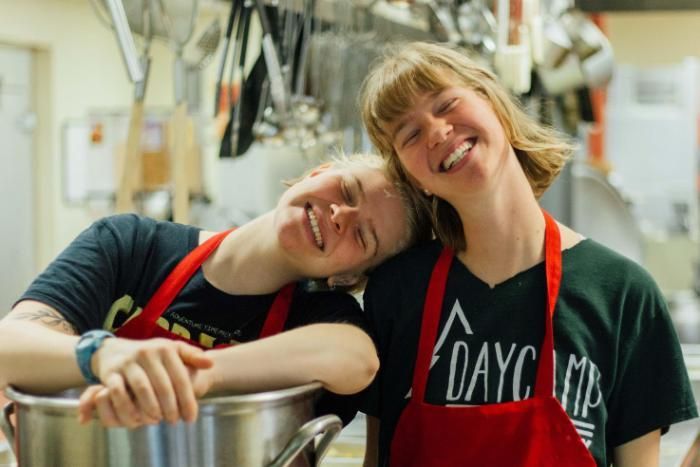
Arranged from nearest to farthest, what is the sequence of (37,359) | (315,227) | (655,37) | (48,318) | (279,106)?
(37,359)
(48,318)
(315,227)
(279,106)
(655,37)

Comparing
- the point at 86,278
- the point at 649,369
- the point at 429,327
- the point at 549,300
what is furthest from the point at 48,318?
the point at 649,369

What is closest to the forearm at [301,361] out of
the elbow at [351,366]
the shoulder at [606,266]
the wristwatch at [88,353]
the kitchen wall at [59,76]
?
the elbow at [351,366]

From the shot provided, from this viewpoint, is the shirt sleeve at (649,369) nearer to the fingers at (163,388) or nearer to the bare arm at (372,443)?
the bare arm at (372,443)

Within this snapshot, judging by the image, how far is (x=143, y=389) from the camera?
30.9 inches

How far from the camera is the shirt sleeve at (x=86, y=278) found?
3.48ft

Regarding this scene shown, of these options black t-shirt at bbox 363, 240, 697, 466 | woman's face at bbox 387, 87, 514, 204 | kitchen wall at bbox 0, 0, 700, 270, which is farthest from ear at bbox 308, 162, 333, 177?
kitchen wall at bbox 0, 0, 700, 270

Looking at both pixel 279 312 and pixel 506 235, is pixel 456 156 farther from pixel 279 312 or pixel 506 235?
pixel 279 312

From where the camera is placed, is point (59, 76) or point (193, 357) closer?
point (193, 357)

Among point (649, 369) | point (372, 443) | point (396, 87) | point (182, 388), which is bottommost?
point (372, 443)

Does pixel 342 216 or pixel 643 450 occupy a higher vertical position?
pixel 342 216

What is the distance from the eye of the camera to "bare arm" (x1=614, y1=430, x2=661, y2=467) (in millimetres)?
1198

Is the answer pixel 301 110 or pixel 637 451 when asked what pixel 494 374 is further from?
pixel 301 110

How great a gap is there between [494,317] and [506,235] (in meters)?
0.10

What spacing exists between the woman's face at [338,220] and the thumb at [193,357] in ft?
0.98
